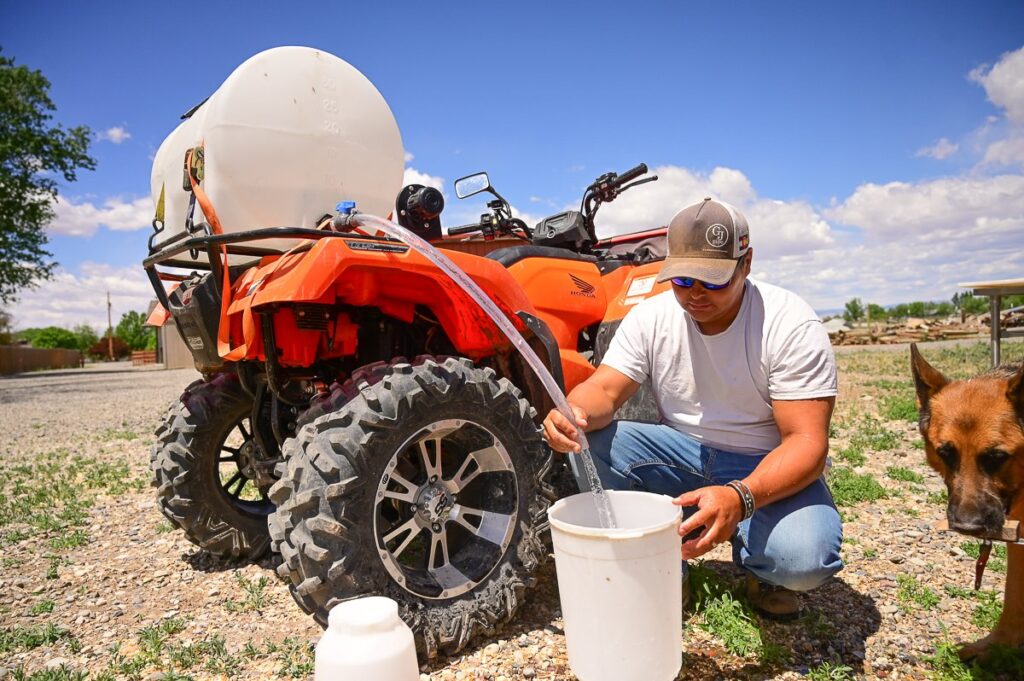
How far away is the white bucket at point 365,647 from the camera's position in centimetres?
141

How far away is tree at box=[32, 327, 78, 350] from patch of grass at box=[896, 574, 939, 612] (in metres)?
62.3

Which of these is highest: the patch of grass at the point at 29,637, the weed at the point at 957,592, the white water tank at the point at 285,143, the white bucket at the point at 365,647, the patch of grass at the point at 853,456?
the white water tank at the point at 285,143

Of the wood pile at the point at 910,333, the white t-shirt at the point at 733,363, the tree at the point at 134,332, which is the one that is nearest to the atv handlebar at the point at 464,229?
the white t-shirt at the point at 733,363

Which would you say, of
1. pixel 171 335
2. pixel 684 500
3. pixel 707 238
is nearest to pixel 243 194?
pixel 707 238

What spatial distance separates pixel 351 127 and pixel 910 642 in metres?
2.96

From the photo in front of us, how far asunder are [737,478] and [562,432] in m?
0.74

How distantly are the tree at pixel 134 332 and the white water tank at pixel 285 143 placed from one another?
55.7 metres

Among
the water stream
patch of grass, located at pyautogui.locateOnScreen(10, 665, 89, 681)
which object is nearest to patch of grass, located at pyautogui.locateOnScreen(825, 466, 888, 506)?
the water stream

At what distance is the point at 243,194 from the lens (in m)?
2.63

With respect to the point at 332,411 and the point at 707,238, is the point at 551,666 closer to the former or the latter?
the point at 332,411

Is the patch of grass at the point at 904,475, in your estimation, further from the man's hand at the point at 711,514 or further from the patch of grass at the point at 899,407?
the man's hand at the point at 711,514

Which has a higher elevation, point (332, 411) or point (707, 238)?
point (707, 238)

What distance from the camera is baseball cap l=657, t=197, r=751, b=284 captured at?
218 cm

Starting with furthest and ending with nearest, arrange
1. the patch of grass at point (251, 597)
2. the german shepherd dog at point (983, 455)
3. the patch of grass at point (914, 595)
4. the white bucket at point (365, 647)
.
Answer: the patch of grass at point (251, 597) → the patch of grass at point (914, 595) → the german shepherd dog at point (983, 455) → the white bucket at point (365, 647)
